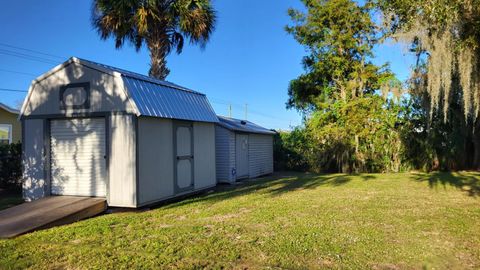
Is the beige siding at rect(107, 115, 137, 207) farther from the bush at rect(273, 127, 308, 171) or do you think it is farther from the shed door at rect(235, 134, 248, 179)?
the bush at rect(273, 127, 308, 171)

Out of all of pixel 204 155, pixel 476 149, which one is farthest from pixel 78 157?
pixel 476 149

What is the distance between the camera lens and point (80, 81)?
9.09 meters

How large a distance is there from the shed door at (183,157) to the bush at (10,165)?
534cm

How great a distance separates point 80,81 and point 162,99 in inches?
76.2

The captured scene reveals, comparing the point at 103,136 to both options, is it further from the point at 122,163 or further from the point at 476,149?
the point at 476,149

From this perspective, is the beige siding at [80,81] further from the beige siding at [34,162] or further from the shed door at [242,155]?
the shed door at [242,155]

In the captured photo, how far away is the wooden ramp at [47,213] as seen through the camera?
22.2 ft

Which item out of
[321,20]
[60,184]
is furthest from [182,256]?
[321,20]

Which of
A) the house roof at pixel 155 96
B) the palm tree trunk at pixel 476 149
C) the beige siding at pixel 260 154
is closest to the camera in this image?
the house roof at pixel 155 96

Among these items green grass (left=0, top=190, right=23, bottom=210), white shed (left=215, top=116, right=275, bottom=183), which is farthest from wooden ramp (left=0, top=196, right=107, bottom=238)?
white shed (left=215, top=116, right=275, bottom=183)

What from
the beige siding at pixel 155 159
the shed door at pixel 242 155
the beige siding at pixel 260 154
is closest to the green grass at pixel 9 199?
the beige siding at pixel 155 159

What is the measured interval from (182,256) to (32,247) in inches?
94.0

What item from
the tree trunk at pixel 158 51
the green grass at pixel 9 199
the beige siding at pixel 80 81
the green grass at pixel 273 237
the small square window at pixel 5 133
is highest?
the tree trunk at pixel 158 51

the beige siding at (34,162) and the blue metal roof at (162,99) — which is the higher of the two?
the blue metal roof at (162,99)
